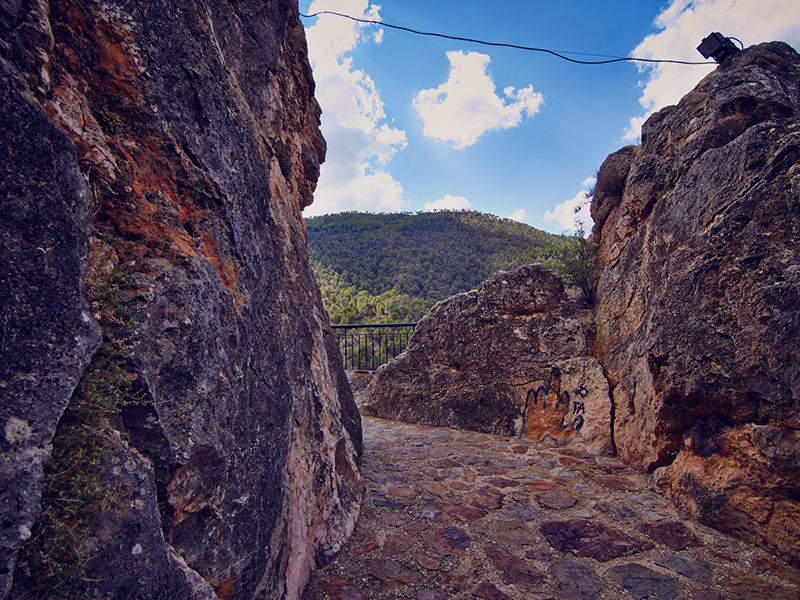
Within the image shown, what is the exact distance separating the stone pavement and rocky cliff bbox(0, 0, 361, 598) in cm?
43

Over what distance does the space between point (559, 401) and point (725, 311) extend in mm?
2233

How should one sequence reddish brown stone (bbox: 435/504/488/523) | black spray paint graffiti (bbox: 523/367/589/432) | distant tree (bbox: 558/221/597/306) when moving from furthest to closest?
distant tree (bbox: 558/221/597/306), black spray paint graffiti (bbox: 523/367/589/432), reddish brown stone (bbox: 435/504/488/523)

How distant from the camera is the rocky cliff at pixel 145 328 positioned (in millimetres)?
986

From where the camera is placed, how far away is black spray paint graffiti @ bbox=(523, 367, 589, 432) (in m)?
4.47

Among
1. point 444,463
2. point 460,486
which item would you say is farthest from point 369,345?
point 460,486

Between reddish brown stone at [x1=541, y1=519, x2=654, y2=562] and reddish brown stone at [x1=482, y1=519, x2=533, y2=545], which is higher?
reddish brown stone at [x1=541, y1=519, x2=654, y2=562]

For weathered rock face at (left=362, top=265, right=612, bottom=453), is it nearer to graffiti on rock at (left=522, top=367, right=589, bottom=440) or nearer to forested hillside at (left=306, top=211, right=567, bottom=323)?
graffiti on rock at (left=522, top=367, right=589, bottom=440)

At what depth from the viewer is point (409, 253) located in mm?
32500

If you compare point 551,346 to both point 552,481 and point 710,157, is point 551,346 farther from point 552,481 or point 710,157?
point 710,157

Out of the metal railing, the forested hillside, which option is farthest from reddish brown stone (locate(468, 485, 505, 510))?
the forested hillside

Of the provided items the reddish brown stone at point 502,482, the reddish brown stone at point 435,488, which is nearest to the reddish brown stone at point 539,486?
the reddish brown stone at point 502,482

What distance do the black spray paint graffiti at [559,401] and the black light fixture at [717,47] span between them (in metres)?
3.44

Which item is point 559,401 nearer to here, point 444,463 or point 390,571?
point 444,463

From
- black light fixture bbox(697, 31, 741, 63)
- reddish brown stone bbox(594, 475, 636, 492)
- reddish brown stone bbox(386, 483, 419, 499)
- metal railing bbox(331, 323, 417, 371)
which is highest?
black light fixture bbox(697, 31, 741, 63)
